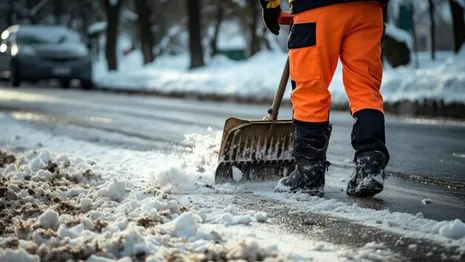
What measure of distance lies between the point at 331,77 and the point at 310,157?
1.42 ft

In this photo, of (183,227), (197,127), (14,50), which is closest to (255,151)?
(183,227)

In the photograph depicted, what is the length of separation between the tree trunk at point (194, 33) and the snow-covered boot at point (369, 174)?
1772 centimetres

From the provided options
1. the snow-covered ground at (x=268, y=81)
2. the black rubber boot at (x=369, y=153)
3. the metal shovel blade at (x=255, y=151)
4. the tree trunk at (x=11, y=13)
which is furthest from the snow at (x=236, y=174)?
the tree trunk at (x=11, y=13)

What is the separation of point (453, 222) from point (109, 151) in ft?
11.5

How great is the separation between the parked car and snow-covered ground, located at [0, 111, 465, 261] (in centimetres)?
1391

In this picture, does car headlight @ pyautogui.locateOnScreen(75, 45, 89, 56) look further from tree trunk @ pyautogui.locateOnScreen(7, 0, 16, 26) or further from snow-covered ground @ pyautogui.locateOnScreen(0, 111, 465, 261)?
tree trunk @ pyautogui.locateOnScreen(7, 0, 16, 26)

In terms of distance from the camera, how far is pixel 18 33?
1900cm

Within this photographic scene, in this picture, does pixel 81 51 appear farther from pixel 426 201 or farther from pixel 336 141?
pixel 426 201

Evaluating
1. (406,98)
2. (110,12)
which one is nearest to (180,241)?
(406,98)

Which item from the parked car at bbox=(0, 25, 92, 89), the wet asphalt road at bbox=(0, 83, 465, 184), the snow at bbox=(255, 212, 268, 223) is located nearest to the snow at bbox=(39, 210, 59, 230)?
the snow at bbox=(255, 212, 268, 223)

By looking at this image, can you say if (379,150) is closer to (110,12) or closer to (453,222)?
(453,222)

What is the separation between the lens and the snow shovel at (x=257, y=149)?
4164 mm

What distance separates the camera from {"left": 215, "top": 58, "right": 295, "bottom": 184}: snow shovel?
4.16m

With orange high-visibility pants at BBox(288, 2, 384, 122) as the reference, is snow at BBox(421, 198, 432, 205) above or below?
below
